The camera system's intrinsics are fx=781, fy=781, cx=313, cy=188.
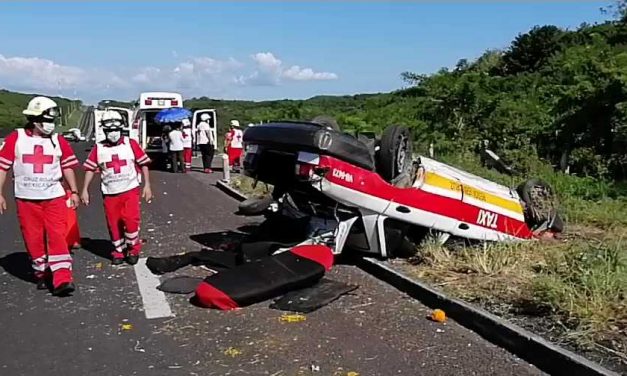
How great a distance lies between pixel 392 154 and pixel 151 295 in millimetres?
2906

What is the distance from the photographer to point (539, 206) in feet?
31.0

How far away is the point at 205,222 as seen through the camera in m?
12.1

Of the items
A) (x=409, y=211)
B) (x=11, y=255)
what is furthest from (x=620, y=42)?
(x=11, y=255)

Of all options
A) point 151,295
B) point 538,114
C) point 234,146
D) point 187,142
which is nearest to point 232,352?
point 151,295

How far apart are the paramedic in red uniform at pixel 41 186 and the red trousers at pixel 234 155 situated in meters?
14.8

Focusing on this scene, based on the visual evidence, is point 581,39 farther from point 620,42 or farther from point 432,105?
point 432,105

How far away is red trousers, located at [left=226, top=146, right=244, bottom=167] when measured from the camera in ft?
73.4

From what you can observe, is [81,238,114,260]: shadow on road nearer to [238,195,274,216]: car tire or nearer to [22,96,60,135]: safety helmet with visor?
[22,96,60,135]: safety helmet with visor

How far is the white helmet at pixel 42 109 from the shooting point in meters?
7.41

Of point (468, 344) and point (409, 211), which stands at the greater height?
point (409, 211)

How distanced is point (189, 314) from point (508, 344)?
8.87 ft

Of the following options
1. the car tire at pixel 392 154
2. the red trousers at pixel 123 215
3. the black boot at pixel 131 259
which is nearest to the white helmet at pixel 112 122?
the red trousers at pixel 123 215

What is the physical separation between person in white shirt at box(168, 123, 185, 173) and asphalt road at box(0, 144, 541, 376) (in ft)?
48.0

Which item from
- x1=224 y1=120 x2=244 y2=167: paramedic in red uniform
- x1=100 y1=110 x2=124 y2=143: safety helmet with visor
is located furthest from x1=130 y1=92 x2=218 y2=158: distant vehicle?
x1=100 y1=110 x2=124 y2=143: safety helmet with visor
